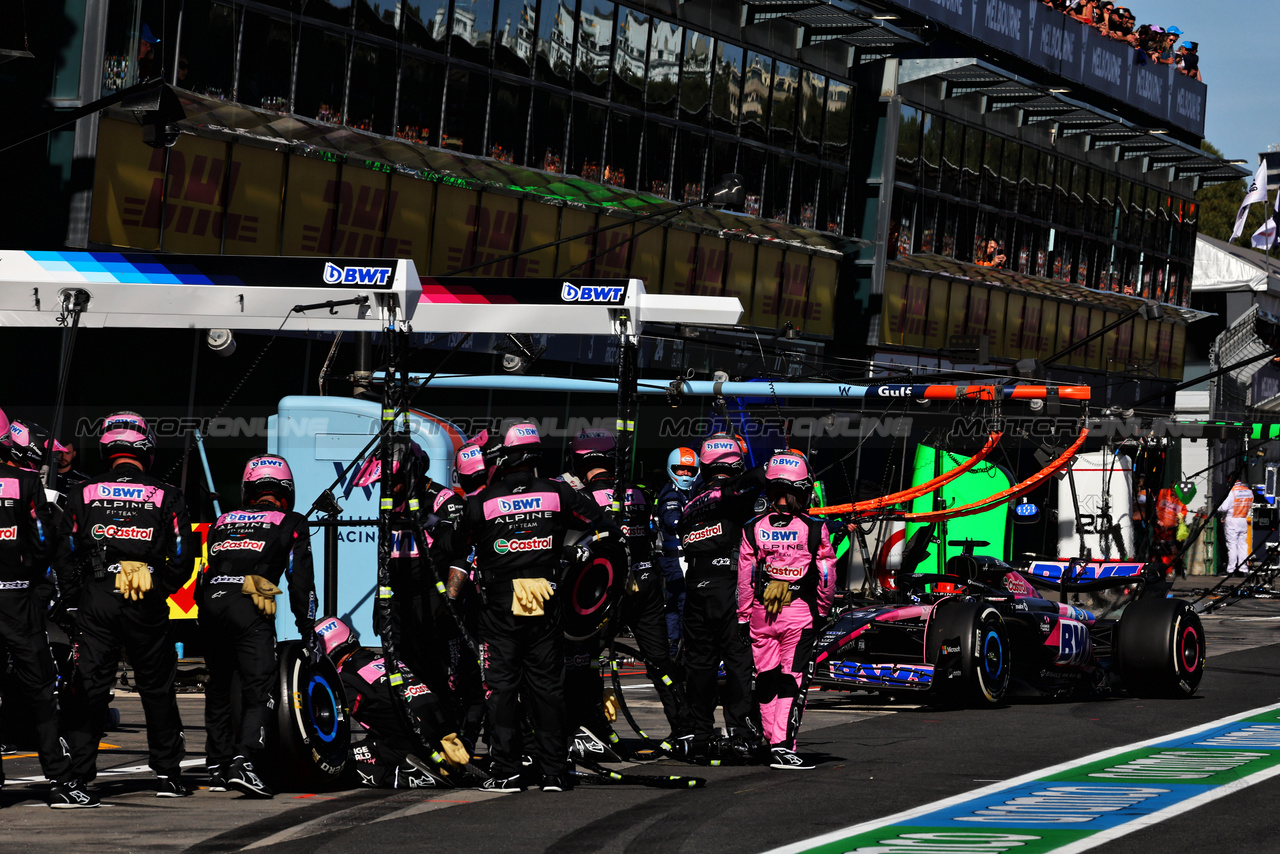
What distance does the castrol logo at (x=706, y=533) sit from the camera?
1026 centimetres

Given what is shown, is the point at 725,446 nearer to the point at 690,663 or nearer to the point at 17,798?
the point at 690,663

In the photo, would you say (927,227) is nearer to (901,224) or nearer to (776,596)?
(901,224)

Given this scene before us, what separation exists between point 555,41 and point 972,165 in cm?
1409

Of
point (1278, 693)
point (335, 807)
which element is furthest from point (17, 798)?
point (1278, 693)

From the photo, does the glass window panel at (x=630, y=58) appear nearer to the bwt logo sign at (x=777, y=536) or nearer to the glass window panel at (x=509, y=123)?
the glass window panel at (x=509, y=123)

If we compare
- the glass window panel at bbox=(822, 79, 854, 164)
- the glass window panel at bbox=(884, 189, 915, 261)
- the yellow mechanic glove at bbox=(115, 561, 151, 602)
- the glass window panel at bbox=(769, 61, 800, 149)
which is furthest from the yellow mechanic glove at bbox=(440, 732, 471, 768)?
the glass window panel at bbox=(884, 189, 915, 261)

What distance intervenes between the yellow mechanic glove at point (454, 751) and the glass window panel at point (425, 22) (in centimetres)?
1538

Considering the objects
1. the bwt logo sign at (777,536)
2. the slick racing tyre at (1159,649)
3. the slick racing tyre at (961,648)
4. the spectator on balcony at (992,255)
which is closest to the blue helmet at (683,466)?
the slick racing tyre at (961,648)

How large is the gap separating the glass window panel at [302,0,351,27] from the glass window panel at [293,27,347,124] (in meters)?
0.18

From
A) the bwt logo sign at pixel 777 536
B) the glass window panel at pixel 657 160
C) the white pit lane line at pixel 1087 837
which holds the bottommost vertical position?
the white pit lane line at pixel 1087 837

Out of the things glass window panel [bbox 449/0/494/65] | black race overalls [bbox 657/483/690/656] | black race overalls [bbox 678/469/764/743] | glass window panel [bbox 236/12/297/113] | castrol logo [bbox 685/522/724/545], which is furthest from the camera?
glass window panel [bbox 449/0/494/65]

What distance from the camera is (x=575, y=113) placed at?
25703mm

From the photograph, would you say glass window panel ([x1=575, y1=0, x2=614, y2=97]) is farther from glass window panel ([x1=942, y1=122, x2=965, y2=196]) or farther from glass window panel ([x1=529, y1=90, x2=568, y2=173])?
glass window panel ([x1=942, y1=122, x2=965, y2=196])

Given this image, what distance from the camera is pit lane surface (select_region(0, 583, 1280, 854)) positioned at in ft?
24.4
